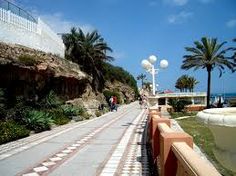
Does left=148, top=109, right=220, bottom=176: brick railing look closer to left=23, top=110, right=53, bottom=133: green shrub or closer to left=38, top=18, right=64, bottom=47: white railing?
left=23, top=110, right=53, bottom=133: green shrub

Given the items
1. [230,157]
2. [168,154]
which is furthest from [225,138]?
[168,154]

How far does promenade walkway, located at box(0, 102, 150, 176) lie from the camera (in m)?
9.51

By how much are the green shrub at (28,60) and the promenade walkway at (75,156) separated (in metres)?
5.44

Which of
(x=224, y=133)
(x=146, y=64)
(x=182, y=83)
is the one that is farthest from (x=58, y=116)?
(x=182, y=83)

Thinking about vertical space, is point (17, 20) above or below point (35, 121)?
above

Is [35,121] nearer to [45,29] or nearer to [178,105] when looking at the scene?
[45,29]

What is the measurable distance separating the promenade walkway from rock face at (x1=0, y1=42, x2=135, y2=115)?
4.89 metres

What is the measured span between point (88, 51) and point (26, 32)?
22.2 m

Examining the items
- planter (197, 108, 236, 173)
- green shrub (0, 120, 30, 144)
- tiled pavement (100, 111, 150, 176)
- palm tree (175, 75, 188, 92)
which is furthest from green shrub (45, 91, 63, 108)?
palm tree (175, 75, 188, 92)

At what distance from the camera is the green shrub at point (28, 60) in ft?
68.0

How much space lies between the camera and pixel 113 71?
Result: 238 ft

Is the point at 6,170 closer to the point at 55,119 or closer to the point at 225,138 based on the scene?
→ the point at 225,138

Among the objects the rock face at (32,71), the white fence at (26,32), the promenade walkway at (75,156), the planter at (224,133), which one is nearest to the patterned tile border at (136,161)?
the promenade walkway at (75,156)

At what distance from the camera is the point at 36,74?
23.6 meters
